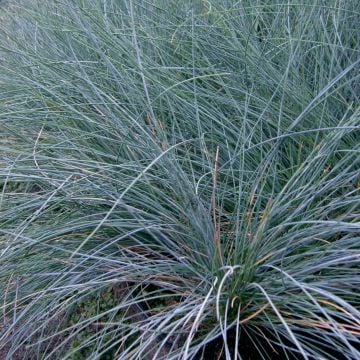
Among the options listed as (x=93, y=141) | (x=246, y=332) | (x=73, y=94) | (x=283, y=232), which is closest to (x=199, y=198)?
(x=283, y=232)

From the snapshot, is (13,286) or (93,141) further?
(93,141)

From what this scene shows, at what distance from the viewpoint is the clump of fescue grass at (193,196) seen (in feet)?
8.67

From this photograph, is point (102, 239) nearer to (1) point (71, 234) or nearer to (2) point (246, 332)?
(1) point (71, 234)

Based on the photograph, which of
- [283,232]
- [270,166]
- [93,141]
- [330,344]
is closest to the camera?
[330,344]

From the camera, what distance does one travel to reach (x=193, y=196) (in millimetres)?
2932

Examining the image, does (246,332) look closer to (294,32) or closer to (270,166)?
(270,166)

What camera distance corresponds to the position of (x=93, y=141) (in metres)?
3.73

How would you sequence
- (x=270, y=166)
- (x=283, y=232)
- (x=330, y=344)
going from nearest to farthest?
(x=330, y=344) → (x=283, y=232) → (x=270, y=166)

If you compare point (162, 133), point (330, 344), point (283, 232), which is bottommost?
point (330, 344)

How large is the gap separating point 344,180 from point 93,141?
128 centimetres

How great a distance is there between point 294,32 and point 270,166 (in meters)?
1.00

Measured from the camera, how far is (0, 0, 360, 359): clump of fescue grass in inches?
104

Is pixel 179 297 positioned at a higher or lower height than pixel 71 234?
lower

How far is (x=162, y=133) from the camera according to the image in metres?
3.15
